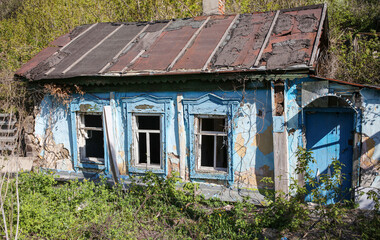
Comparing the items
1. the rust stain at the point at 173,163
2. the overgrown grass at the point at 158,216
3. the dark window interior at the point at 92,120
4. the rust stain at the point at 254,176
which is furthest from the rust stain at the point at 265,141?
the dark window interior at the point at 92,120

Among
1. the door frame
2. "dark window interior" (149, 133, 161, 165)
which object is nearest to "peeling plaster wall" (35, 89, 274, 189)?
the door frame

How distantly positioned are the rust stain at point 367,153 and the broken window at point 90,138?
21.3 feet

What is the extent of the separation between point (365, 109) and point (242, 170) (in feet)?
9.51

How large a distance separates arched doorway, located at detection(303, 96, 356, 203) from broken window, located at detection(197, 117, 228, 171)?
79.7 inches

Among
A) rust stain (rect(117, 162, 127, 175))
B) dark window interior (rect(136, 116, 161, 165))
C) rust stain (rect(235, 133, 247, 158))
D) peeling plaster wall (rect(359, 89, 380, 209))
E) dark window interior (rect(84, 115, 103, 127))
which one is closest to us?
peeling plaster wall (rect(359, 89, 380, 209))

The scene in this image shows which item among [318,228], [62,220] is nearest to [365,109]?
[318,228]

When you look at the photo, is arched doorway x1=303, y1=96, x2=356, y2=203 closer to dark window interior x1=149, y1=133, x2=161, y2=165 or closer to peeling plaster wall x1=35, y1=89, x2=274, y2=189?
peeling plaster wall x1=35, y1=89, x2=274, y2=189

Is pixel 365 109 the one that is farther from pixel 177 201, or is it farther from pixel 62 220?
pixel 62 220

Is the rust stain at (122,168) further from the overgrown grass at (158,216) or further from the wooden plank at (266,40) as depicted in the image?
the wooden plank at (266,40)

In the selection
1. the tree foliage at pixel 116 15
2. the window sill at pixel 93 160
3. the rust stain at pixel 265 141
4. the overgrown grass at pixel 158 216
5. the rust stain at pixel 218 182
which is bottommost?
the overgrown grass at pixel 158 216

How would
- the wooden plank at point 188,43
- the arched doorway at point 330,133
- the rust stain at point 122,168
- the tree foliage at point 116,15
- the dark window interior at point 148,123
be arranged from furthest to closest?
1. the tree foliage at point 116,15
2. the dark window interior at point 148,123
3. the rust stain at point 122,168
4. the wooden plank at point 188,43
5. the arched doorway at point 330,133

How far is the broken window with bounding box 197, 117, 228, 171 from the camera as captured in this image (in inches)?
307

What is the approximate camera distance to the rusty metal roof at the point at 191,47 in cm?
729

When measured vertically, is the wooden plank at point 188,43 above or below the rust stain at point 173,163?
above
